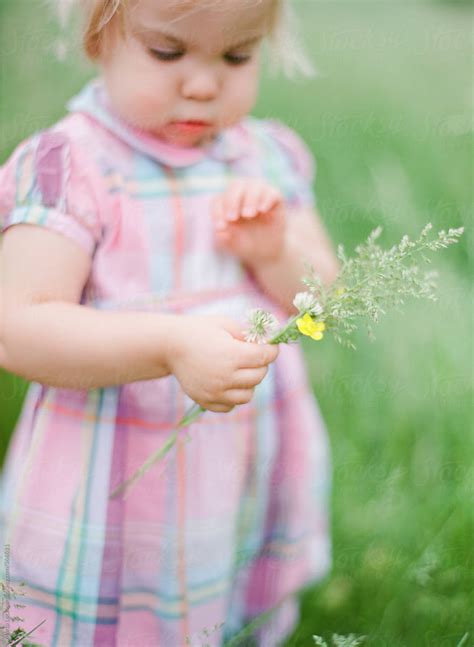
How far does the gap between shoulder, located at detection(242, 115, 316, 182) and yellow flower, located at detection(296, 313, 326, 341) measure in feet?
0.82

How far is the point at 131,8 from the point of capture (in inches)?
29.9

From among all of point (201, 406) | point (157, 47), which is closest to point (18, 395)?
point (201, 406)

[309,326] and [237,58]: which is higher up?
[237,58]

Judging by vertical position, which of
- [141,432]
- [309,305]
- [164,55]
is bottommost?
[141,432]

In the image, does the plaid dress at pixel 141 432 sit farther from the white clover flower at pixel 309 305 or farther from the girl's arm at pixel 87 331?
the white clover flower at pixel 309 305

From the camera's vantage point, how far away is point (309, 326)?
734 millimetres

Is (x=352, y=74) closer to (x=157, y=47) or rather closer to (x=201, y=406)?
(x=157, y=47)

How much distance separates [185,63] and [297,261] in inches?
9.0

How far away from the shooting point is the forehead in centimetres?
74

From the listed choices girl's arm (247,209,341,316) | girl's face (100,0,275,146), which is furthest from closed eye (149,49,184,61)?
girl's arm (247,209,341,316)

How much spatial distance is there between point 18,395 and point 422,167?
490 millimetres

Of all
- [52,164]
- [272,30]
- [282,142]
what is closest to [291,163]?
[282,142]

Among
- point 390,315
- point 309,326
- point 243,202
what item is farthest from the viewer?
point 390,315

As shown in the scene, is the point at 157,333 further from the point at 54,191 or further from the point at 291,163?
the point at 291,163
